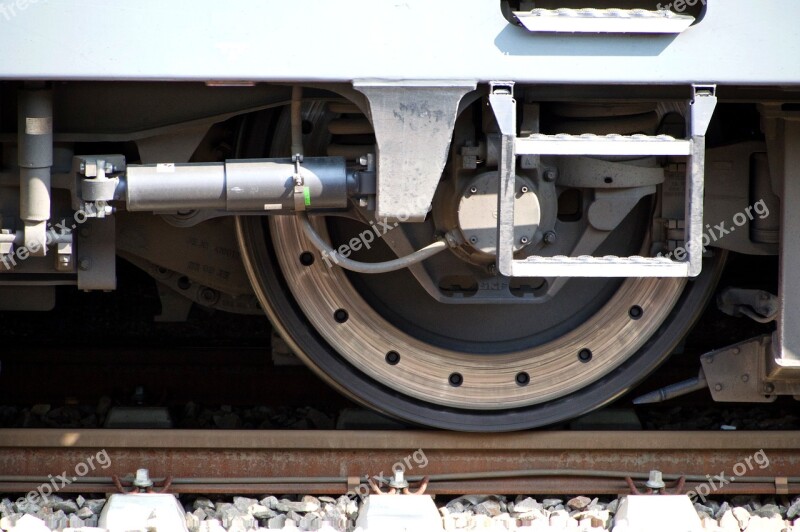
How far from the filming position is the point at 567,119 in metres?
3.37

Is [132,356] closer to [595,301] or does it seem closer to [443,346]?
[443,346]

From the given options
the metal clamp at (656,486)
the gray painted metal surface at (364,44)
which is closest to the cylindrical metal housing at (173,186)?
the gray painted metal surface at (364,44)

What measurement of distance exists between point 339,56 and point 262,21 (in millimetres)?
205

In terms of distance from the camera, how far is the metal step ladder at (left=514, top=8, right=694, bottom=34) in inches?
103

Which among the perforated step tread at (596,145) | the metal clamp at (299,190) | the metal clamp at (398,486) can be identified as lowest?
the metal clamp at (398,486)

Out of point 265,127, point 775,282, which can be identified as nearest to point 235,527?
point 265,127

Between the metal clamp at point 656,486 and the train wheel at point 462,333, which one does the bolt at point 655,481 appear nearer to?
the metal clamp at point 656,486

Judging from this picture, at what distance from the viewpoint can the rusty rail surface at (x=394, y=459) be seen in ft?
11.5

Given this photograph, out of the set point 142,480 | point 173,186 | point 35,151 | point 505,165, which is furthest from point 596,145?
point 142,480

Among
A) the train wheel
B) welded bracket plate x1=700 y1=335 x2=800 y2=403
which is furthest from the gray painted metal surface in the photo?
welded bracket plate x1=700 y1=335 x2=800 y2=403

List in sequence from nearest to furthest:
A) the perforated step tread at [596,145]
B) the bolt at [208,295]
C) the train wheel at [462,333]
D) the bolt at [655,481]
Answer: the perforated step tread at [596,145] → the bolt at [655,481] → the train wheel at [462,333] → the bolt at [208,295]

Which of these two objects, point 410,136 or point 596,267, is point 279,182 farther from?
point 596,267

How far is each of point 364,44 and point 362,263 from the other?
0.78 m

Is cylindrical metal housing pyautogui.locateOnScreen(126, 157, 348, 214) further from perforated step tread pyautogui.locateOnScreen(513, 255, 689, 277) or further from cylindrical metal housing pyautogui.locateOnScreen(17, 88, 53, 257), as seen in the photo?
perforated step tread pyautogui.locateOnScreen(513, 255, 689, 277)
